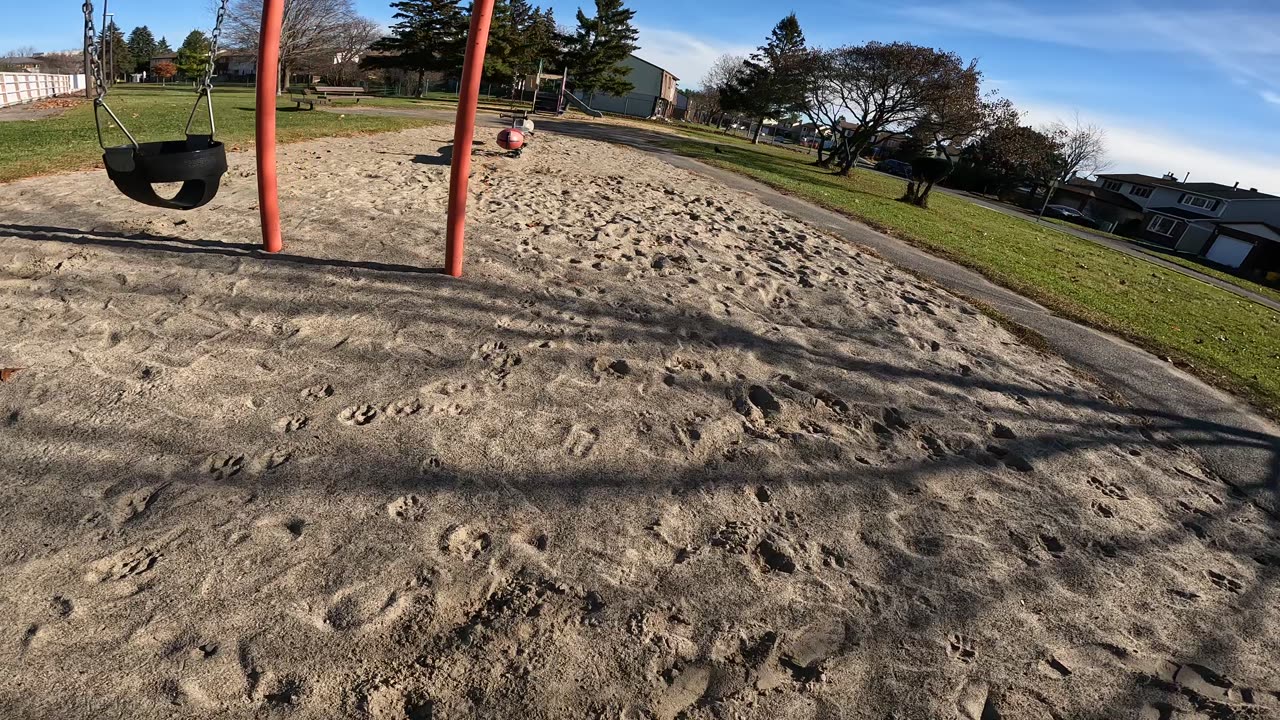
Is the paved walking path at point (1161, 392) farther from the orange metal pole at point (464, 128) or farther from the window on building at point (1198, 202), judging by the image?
the window on building at point (1198, 202)

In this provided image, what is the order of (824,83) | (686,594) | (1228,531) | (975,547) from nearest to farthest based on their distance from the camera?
1. (686,594)
2. (975,547)
3. (1228,531)
4. (824,83)

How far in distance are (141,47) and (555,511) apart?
98.9 meters

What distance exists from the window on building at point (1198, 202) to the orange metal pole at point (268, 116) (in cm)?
6157

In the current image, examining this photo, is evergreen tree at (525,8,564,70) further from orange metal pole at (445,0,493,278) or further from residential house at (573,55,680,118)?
orange metal pole at (445,0,493,278)

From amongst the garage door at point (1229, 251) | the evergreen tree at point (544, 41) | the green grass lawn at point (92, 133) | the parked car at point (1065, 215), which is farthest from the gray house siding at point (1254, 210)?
the green grass lawn at point (92, 133)

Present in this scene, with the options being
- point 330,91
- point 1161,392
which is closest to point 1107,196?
point 330,91

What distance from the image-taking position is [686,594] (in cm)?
248

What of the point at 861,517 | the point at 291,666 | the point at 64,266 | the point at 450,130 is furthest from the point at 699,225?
the point at 450,130

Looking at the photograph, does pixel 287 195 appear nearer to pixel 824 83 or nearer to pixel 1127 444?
pixel 1127 444

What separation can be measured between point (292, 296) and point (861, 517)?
4055 millimetres

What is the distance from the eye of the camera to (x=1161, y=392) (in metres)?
5.44

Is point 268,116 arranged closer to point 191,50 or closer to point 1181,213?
point 1181,213

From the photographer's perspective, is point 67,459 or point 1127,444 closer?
point 67,459

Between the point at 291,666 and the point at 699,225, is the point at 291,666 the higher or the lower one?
the lower one
